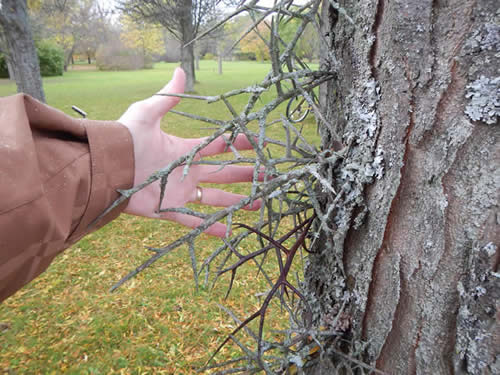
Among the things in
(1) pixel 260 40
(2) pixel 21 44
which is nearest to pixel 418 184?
(2) pixel 21 44

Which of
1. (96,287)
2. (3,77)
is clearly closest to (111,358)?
(96,287)

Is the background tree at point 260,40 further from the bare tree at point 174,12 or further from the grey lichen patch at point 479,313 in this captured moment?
the bare tree at point 174,12

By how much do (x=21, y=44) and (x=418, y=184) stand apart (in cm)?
1020

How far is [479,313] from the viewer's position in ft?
2.01

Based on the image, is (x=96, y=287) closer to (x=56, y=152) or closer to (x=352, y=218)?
(x=56, y=152)

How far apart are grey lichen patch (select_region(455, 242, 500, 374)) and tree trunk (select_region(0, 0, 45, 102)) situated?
979cm

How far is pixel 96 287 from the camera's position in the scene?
11.0 feet

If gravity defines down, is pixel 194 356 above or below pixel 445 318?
below

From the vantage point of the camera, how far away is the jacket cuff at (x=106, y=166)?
109 centimetres

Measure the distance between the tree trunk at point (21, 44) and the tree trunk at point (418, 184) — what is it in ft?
31.2

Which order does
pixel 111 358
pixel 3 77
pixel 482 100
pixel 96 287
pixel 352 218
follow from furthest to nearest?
pixel 3 77, pixel 96 287, pixel 111 358, pixel 352 218, pixel 482 100

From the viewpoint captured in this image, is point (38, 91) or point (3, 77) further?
point (3, 77)

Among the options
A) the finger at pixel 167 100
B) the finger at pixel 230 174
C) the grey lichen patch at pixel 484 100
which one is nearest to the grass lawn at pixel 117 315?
the finger at pixel 230 174

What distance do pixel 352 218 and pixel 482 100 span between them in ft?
1.20
